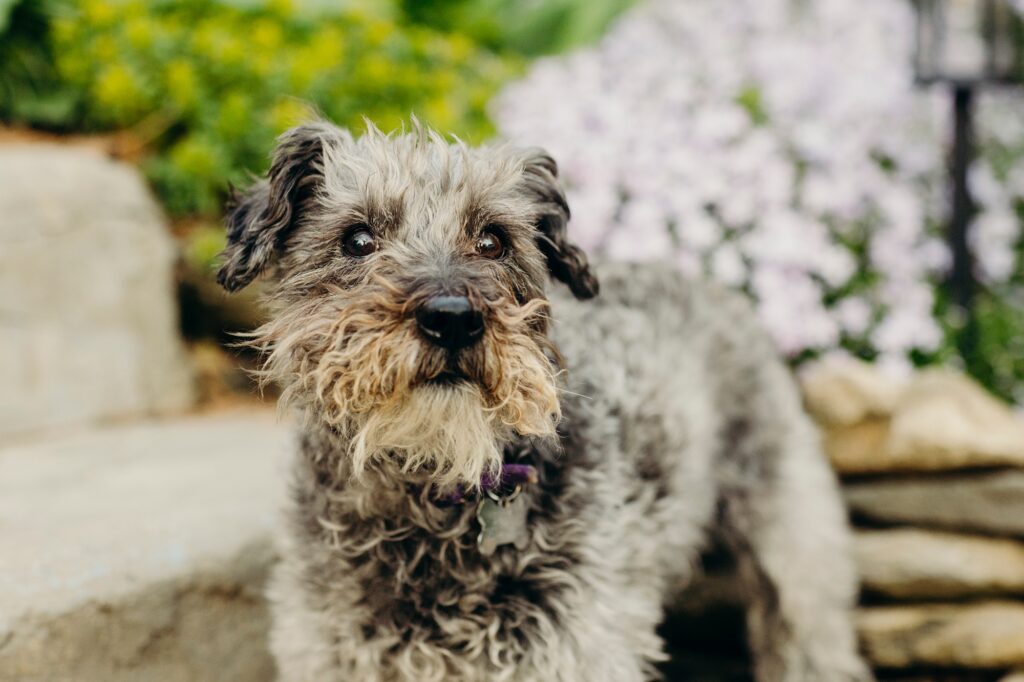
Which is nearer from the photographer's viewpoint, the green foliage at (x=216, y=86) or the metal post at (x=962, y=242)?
the metal post at (x=962, y=242)

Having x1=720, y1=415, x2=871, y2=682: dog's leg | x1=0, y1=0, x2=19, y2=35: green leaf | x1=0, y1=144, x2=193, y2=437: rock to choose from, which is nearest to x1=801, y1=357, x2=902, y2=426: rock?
x1=720, y1=415, x2=871, y2=682: dog's leg

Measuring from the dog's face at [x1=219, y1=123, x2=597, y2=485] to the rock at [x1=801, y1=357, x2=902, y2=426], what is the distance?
2.04 metres

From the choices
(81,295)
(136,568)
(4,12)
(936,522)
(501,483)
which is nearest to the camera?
(501,483)

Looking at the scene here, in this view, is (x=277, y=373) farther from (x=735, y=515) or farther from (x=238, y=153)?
(x=238, y=153)

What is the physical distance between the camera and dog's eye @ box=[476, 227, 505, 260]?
2697 millimetres

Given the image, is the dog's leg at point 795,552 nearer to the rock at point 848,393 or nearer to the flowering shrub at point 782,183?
the rock at point 848,393

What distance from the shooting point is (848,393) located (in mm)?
4457

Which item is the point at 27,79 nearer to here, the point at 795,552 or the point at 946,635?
the point at 795,552

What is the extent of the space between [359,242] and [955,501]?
114 inches

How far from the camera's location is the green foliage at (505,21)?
895 centimetres

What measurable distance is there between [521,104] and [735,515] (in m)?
2.79

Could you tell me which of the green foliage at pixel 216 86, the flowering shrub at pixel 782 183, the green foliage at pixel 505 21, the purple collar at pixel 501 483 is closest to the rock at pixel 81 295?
the green foliage at pixel 216 86

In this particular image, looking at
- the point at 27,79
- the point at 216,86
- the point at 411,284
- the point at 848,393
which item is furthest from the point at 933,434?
the point at 27,79

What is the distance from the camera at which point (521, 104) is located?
5598mm
